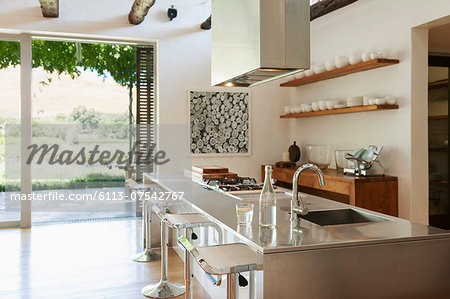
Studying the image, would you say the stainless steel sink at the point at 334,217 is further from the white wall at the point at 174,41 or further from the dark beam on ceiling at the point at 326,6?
the white wall at the point at 174,41

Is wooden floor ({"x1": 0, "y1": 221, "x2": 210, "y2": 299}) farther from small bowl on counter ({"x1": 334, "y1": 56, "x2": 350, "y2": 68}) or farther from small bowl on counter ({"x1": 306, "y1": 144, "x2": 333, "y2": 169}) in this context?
small bowl on counter ({"x1": 334, "y1": 56, "x2": 350, "y2": 68})

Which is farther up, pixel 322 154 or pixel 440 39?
pixel 440 39

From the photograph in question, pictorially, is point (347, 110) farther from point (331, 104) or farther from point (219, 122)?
point (219, 122)

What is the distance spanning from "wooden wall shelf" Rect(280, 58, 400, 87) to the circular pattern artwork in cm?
74

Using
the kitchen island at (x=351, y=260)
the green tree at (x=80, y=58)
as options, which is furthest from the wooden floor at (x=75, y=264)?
the green tree at (x=80, y=58)

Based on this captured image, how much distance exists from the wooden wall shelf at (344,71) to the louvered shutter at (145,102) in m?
A: 1.88

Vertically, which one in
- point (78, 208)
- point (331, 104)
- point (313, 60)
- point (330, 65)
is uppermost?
point (313, 60)

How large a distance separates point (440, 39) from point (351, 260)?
4.14 meters

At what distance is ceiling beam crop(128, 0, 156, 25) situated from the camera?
4790mm

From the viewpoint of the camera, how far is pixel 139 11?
5109 millimetres

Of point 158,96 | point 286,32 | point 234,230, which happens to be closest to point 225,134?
point 158,96

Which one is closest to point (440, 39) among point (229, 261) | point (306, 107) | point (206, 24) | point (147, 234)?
point (306, 107)

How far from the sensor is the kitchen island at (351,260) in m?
1.69

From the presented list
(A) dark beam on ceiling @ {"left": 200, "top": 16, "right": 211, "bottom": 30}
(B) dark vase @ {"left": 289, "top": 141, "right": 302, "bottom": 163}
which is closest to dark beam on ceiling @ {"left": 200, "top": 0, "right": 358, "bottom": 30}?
(A) dark beam on ceiling @ {"left": 200, "top": 16, "right": 211, "bottom": 30}
